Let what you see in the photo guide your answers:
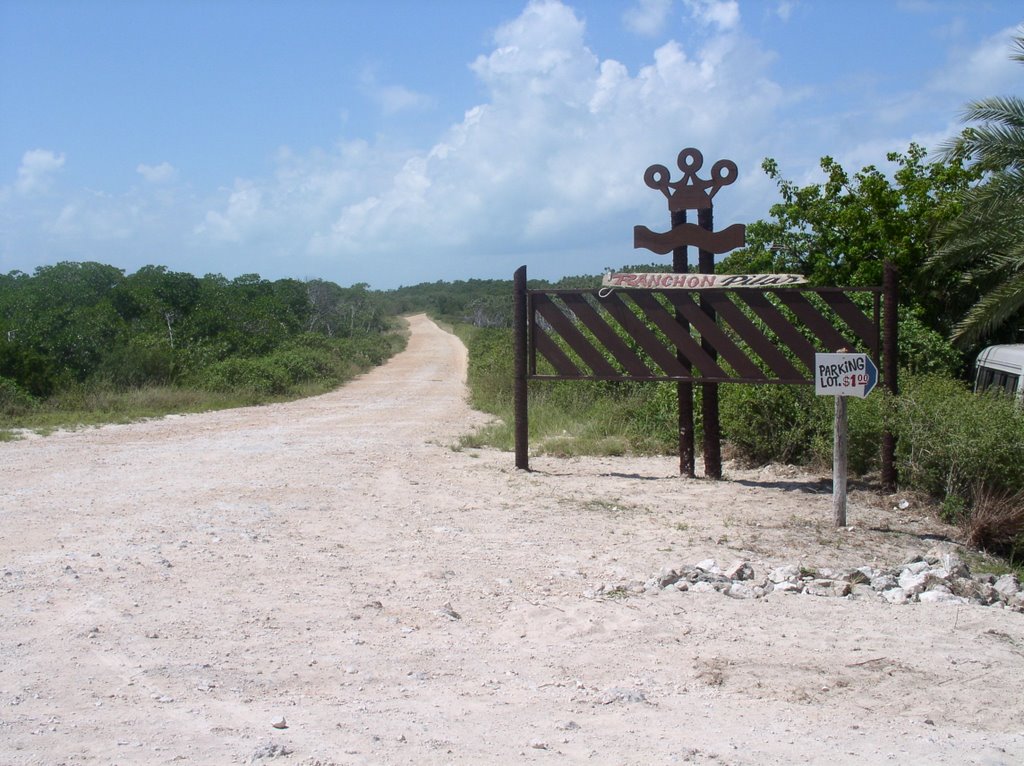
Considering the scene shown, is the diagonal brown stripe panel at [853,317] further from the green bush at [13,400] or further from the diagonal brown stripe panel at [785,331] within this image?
the green bush at [13,400]

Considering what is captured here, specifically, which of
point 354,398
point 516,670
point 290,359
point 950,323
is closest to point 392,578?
point 516,670

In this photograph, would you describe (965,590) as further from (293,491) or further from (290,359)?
(290,359)

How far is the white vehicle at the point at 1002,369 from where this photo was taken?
11.5 metres

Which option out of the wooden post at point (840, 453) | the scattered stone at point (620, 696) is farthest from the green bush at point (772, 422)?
the scattered stone at point (620, 696)

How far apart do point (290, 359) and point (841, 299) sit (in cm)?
1719

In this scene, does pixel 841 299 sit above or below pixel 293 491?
above

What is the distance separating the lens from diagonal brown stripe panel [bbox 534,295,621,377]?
10.2 meters

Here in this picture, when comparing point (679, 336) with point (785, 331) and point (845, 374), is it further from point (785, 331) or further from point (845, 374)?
point (845, 374)

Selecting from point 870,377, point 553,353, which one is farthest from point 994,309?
point 870,377

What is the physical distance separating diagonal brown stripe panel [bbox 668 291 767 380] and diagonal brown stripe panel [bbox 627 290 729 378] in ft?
0.42

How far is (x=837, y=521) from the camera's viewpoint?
7.87 metres

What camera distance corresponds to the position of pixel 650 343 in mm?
9742

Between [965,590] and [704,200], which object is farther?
[704,200]

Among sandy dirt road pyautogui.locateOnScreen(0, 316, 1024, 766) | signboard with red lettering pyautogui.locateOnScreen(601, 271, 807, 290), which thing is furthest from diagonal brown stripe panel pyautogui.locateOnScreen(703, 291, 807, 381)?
sandy dirt road pyautogui.locateOnScreen(0, 316, 1024, 766)
